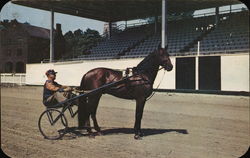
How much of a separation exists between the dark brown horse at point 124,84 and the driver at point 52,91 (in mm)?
343

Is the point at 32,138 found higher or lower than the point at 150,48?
lower

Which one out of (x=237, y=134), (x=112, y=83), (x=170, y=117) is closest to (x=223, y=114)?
(x=170, y=117)

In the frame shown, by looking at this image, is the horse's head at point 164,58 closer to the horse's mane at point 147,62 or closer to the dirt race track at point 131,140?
the horse's mane at point 147,62

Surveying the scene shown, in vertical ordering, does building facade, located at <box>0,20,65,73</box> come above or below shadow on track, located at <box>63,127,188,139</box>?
above

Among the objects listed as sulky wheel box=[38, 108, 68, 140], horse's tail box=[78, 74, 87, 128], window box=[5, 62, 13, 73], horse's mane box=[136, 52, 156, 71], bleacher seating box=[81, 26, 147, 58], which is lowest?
sulky wheel box=[38, 108, 68, 140]

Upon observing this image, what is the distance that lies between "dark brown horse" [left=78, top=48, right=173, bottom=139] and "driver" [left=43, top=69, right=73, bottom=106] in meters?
0.34

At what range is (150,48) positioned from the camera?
581 centimetres

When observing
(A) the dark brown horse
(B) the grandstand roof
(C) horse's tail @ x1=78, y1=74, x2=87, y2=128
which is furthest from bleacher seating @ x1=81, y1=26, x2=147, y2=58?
(C) horse's tail @ x1=78, y1=74, x2=87, y2=128

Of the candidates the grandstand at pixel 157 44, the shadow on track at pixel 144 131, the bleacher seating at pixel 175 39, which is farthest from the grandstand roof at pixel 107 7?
the shadow on track at pixel 144 131

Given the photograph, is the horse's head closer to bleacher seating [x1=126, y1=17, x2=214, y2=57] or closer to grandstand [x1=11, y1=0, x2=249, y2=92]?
grandstand [x1=11, y1=0, x2=249, y2=92]

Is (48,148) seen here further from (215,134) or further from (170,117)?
(170,117)

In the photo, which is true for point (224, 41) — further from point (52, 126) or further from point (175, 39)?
point (52, 126)

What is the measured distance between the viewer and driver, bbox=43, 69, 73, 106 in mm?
3541

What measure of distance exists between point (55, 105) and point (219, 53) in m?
8.89
